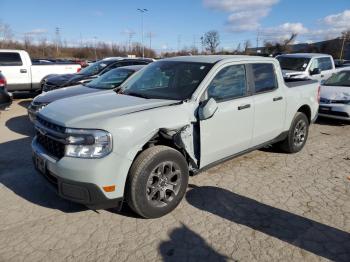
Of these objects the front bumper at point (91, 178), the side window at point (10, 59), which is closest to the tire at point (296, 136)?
the front bumper at point (91, 178)

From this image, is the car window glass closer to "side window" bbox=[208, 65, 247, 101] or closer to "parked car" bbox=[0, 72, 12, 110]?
"side window" bbox=[208, 65, 247, 101]

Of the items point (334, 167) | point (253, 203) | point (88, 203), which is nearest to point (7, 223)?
point (88, 203)

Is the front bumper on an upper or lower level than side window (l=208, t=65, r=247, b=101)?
lower

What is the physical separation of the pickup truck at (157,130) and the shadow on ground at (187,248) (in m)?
0.43

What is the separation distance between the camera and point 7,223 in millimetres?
3490

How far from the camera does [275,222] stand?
3.49 metres

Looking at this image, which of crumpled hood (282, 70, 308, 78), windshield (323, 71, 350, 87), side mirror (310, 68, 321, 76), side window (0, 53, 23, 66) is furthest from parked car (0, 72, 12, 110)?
side mirror (310, 68, 321, 76)

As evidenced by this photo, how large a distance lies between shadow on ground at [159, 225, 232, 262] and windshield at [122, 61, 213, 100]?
1.60 metres

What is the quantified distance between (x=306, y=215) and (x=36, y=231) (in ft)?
9.85

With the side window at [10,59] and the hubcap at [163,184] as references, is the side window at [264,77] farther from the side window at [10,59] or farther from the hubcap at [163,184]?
the side window at [10,59]

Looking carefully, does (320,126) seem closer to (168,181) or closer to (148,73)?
(148,73)

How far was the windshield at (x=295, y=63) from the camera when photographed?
11664 mm

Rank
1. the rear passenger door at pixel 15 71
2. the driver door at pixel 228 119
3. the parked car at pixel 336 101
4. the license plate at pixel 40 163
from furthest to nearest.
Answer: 1. the rear passenger door at pixel 15 71
2. the parked car at pixel 336 101
3. the driver door at pixel 228 119
4. the license plate at pixel 40 163

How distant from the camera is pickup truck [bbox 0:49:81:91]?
11.9m
